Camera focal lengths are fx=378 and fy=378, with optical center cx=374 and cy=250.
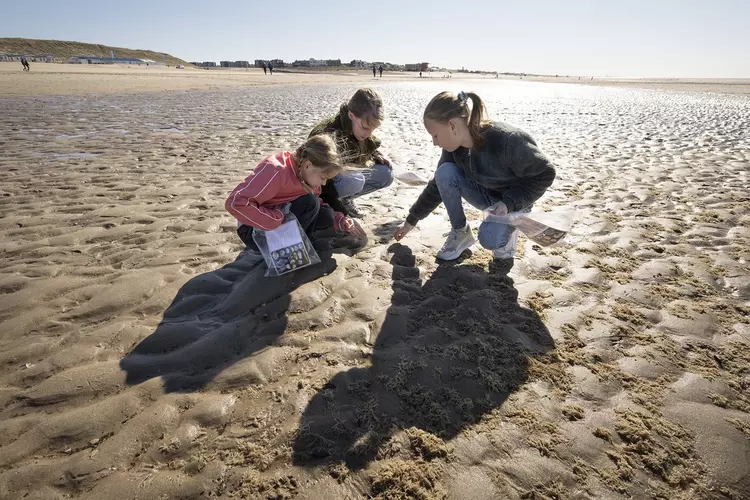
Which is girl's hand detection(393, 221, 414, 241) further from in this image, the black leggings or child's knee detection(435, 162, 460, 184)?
the black leggings

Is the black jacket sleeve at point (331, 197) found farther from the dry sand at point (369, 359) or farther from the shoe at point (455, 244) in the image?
the shoe at point (455, 244)

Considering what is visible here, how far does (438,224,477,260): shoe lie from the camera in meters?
3.18

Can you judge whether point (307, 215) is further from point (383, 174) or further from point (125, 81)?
point (125, 81)

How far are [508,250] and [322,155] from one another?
1.69m

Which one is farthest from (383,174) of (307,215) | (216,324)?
(216,324)

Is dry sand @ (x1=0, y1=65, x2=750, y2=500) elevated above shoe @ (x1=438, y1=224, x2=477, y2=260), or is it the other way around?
shoe @ (x1=438, y1=224, x2=477, y2=260)

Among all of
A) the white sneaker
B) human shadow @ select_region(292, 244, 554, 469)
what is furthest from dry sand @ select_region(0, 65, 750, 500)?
the white sneaker

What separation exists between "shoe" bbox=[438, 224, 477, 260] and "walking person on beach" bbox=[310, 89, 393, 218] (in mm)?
1118

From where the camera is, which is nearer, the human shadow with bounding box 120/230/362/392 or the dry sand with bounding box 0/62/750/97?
the human shadow with bounding box 120/230/362/392

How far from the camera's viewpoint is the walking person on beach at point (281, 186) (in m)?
2.67

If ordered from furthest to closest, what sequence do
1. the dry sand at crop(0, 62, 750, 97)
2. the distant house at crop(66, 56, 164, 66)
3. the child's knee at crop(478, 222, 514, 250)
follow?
the distant house at crop(66, 56, 164, 66) < the dry sand at crop(0, 62, 750, 97) < the child's knee at crop(478, 222, 514, 250)

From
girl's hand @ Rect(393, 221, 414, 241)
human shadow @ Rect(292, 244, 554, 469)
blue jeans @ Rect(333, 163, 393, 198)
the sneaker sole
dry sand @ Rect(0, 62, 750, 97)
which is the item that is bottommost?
human shadow @ Rect(292, 244, 554, 469)

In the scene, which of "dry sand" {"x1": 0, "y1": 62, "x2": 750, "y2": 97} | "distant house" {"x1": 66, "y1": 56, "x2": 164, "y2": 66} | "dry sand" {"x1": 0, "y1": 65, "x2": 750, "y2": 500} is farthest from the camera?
"distant house" {"x1": 66, "y1": 56, "x2": 164, "y2": 66}

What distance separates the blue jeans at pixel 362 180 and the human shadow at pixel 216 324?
100cm
